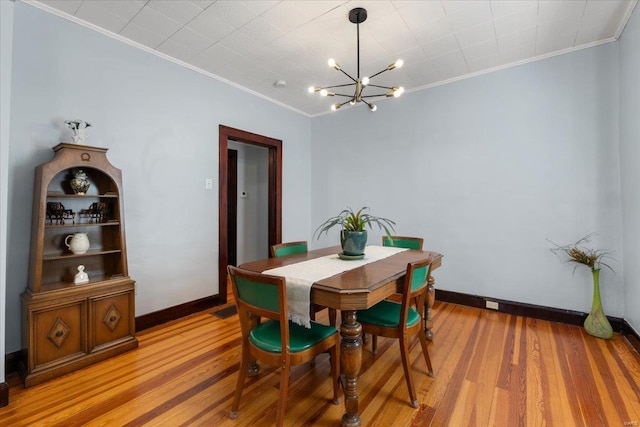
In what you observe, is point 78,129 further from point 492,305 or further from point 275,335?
point 492,305

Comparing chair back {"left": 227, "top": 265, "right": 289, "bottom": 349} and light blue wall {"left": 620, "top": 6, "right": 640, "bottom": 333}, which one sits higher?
light blue wall {"left": 620, "top": 6, "right": 640, "bottom": 333}

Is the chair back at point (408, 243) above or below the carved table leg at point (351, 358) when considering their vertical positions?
above

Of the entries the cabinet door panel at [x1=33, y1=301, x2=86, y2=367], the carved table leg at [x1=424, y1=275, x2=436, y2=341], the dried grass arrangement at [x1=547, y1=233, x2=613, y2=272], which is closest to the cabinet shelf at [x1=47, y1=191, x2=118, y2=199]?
the cabinet door panel at [x1=33, y1=301, x2=86, y2=367]

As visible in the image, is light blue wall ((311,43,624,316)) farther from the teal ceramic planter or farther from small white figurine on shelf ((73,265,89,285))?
small white figurine on shelf ((73,265,89,285))

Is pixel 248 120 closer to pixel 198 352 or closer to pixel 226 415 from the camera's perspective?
pixel 198 352

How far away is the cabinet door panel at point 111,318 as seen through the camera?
213cm

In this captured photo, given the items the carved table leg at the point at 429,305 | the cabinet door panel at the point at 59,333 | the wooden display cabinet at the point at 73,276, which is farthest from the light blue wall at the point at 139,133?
the carved table leg at the point at 429,305

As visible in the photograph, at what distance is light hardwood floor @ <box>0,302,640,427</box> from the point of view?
1559 millimetres

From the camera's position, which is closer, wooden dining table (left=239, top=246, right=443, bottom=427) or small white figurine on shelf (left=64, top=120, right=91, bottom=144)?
wooden dining table (left=239, top=246, right=443, bottom=427)

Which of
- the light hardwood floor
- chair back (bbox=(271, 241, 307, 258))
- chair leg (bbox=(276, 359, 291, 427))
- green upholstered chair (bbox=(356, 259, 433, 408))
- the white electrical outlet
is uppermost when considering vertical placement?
chair back (bbox=(271, 241, 307, 258))

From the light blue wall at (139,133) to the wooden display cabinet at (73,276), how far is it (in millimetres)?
185

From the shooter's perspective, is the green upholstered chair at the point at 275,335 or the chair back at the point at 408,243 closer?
the green upholstered chair at the point at 275,335

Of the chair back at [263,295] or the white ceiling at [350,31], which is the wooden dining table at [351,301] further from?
the white ceiling at [350,31]

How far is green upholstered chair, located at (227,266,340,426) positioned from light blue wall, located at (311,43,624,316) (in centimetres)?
237
